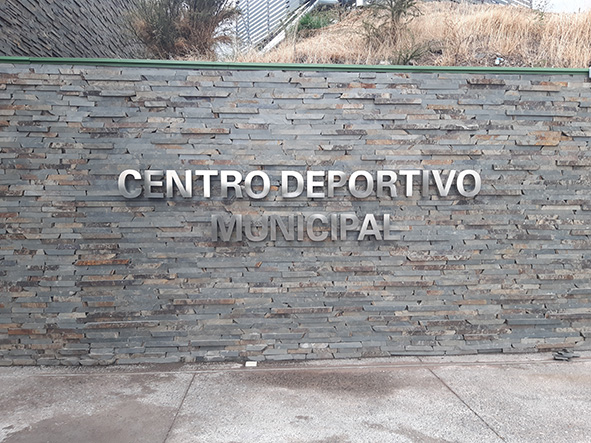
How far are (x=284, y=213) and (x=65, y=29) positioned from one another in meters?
4.78

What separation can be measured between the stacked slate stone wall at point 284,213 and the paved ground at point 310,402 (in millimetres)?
301

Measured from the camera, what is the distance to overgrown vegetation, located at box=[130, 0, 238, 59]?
22.0 ft

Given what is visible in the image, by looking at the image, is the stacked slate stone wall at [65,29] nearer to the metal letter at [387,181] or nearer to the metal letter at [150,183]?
the metal letter at [150,183]

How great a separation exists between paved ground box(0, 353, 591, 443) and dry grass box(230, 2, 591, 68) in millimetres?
3741

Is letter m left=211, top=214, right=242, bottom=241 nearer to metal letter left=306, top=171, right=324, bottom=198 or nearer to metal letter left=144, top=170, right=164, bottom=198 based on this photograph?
metal letter left=144, top=170, right=164, bottom=198

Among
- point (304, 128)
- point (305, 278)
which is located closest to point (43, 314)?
point (305, 278)

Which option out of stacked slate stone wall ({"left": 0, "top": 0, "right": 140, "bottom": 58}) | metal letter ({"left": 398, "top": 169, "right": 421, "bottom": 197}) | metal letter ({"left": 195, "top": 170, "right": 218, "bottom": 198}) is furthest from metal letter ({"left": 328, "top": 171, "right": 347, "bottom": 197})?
stacked slate stone wall ({"left": 0, "top": 0, "right": 140, "bottom": 58})

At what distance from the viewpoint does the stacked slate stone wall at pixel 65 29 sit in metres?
5.19

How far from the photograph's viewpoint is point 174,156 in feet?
14.8

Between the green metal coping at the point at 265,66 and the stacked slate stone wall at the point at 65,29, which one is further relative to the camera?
the stacked slate stone wall at the point at 65,29

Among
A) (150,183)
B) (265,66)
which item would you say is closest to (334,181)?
(265,66)

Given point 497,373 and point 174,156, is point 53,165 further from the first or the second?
point 497,373

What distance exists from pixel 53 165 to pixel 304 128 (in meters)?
2.62

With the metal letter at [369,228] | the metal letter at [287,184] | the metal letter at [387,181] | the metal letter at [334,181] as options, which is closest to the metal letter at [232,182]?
the metal letter at [287,184]
